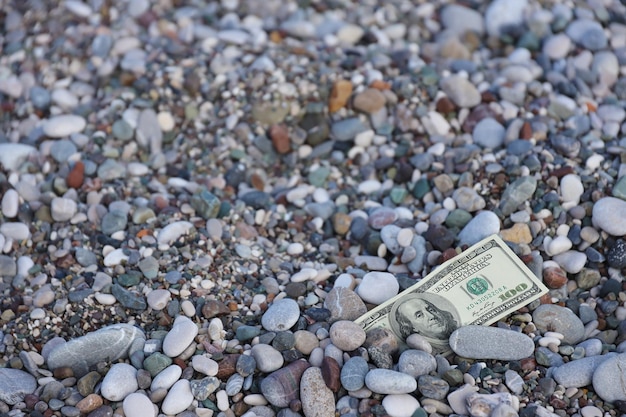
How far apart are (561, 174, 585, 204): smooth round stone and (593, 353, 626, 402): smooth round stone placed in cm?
71

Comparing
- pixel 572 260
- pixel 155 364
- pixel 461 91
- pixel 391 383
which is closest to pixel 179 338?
pixel 155 364

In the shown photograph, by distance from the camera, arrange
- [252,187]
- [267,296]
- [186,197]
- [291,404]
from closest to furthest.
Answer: [291,404] < [267,296] < [186,197] < [252,187]

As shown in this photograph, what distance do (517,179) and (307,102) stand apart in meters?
1.04

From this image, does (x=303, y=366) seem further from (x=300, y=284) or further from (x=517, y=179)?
(x=517, y=179)

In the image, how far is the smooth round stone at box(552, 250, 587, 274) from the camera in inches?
101

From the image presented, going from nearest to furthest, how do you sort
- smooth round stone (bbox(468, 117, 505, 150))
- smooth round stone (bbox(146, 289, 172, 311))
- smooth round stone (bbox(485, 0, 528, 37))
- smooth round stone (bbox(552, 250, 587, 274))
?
smooth round stone (bbox(146, 289, 172, 311)), smooth round stone (bbox(552, 250, 587, 274)), smooth round stone (bbox(468, 117, 505, 150)), smooth round stone (bbox(485, 0, 528, 37))

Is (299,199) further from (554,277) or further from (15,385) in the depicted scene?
(15,385)

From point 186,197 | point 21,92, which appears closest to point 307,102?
point 186,197

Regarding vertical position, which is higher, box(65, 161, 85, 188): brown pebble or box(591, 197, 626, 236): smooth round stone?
box(591, 197, 626, 236): smooth round stone

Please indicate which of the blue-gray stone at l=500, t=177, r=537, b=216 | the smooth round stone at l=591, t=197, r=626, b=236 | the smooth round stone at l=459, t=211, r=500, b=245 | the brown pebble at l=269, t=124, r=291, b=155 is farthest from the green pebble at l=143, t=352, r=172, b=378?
the smooth round stone at l=591, t=197, r=626, b=236

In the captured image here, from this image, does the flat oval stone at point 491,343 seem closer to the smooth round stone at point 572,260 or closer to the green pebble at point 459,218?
the smooth round stone at point 572,260

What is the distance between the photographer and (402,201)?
2963mm

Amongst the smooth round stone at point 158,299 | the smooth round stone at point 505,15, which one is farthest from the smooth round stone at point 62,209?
the smooth round stone at point 505,15

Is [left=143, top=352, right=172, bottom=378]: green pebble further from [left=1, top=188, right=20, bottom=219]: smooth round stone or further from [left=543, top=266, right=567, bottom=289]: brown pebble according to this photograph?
[left=543, top=266, right=567, bottom=289]: brown pebble
